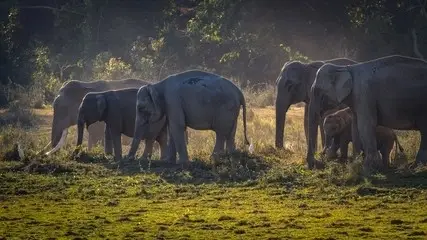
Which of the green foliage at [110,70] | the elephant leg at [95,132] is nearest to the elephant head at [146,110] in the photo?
the elephant leg at [95,132]

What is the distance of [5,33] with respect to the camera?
37.7 m

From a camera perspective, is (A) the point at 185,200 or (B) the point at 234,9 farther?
(B) the point at 234,9

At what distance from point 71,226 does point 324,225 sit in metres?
2.66

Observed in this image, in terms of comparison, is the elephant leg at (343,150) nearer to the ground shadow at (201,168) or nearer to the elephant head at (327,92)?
the elephant head at (327,92)

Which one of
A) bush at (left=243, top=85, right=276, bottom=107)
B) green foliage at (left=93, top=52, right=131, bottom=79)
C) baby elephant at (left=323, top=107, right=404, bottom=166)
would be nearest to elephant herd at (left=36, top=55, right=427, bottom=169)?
baby elephant at (left=323, top=107, right=404, bottom=166)

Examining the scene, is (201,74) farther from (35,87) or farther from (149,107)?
(35,87)

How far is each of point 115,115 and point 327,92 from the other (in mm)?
4369

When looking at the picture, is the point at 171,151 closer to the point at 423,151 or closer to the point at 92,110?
the point at 92,110

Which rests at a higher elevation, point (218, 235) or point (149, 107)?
point (149, 107)

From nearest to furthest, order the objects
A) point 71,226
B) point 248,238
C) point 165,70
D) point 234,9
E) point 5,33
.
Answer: point 248,238
point 71,226
point 234,9
point 165,70
point 5,33

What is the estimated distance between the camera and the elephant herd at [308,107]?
1598 cm

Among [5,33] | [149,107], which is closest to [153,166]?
[149,107]

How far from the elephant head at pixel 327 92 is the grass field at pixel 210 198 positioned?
17.2 inches

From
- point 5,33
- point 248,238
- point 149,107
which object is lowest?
point 248,238
